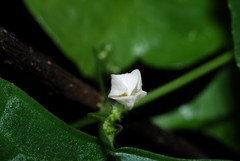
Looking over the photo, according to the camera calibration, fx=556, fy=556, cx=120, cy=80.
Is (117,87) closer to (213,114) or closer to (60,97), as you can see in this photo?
(60,97)

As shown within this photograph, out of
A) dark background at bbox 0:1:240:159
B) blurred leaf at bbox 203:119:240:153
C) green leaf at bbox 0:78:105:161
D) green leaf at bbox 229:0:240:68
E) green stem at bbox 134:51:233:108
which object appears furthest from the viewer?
blurred leaf at bbox 203:119:240:153

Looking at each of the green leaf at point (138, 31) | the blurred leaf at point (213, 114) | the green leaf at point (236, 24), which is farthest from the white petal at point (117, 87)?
the blurred leaf at point (213, 114)

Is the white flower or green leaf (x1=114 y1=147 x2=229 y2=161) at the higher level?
the white flower

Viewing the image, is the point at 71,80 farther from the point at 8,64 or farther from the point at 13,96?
the point at 13,96

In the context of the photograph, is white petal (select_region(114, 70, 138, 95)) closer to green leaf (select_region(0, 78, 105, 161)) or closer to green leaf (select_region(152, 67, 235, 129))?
green leaf (select_region(0, 78, 105, 161))

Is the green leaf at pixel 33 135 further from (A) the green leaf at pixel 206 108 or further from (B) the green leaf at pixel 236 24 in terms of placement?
(A) the green leaf at pixel 206 108

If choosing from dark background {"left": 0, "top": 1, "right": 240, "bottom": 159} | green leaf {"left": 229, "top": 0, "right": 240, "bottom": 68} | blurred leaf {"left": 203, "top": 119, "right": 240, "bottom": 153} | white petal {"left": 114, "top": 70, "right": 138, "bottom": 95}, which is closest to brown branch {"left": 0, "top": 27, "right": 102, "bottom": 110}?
dark background {"left": 0, "top": 1, "right": 240, "bottom": 159}

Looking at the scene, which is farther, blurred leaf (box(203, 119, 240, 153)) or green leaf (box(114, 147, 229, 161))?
blurred leaf (box(203, 119, 240, 153))
